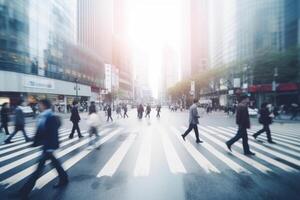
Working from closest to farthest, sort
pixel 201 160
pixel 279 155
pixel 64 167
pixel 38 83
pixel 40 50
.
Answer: pixel 64 167 → pixel 201 160 → pixel 279 155 → pixel 38 83 → pixel 40 50

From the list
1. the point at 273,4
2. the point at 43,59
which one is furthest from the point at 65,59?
the point at 273,4

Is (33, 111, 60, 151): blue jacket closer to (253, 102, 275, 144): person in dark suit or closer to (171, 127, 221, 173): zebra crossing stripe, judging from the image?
(171, 127, 221, 173): zebra crossing stripe

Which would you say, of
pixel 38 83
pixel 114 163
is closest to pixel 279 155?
pixel 114 163

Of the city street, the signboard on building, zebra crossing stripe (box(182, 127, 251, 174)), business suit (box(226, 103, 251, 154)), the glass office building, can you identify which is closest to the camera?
the city street

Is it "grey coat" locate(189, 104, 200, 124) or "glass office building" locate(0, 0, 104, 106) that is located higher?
"glass office building" locate(0, 0, 104, 106)

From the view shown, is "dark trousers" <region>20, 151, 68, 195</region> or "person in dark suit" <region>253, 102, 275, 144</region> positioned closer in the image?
"dark trousers" <region>20, 151, 68, 195</region>

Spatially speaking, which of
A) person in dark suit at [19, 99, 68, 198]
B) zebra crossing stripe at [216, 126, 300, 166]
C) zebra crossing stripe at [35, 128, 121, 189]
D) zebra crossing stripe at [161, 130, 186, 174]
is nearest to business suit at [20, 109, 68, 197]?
person in dark suit at [19, 99, 68, 198]

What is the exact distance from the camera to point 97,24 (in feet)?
242

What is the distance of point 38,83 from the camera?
125ft

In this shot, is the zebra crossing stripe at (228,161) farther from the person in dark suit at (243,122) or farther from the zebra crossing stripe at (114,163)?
the zebra crossing stripe at (114,163)

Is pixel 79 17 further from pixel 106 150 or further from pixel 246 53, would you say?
pixel 106 150

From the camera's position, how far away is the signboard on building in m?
35.4

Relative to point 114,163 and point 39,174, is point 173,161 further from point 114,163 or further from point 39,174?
point 39,174

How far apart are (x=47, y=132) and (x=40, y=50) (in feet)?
132
